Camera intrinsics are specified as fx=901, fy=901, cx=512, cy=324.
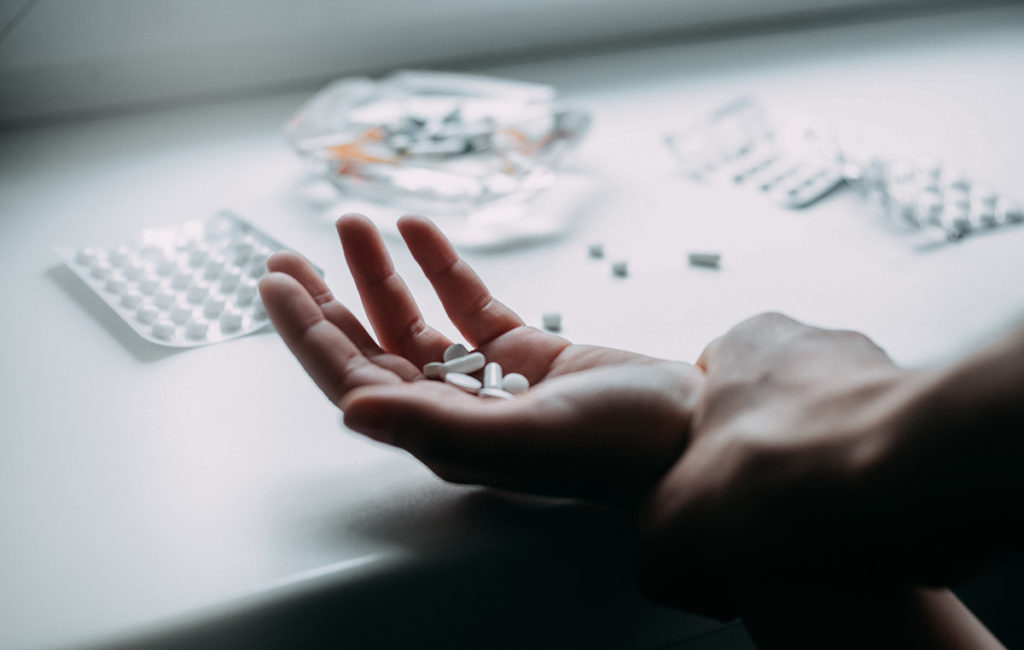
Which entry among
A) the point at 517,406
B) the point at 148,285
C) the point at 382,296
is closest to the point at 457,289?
the point at 382,296

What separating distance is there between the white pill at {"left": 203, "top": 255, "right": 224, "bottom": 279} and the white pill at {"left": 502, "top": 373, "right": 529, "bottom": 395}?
0.28m

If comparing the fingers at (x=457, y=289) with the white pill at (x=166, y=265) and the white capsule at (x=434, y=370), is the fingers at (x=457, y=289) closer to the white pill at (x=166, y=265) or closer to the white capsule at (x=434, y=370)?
the white capsule at (x=434, y=370)

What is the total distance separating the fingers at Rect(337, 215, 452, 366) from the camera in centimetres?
56

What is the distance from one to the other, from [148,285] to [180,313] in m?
0.06

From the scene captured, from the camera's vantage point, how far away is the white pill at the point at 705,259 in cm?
69

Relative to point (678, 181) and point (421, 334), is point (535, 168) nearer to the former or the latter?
point (678, 181)

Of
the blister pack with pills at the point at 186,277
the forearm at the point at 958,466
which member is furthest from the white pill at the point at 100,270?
the forearm at the point at 958,466

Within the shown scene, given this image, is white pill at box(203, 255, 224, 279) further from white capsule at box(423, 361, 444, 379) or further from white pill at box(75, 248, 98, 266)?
white capsule at box(423, 361, 444, 379)

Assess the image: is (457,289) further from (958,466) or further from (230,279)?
(958,466)

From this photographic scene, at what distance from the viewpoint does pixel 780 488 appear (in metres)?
0.39

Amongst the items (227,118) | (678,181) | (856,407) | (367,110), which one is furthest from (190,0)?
(856,407)

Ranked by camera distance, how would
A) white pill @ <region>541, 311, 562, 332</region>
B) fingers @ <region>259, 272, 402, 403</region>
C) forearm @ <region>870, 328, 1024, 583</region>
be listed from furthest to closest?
1. white pill @ <region>541, 311, 562, 332</region>
2. fingers @ <region>259, 272, 402, 403</region>
3. forearm @ <region>870, 328, 1024, 583</region>

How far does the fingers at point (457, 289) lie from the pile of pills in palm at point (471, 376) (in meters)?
0.03

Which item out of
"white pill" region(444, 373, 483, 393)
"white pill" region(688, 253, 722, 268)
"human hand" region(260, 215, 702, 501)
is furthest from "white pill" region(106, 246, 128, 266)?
"white pill" region(688, 253, 722, 268)
